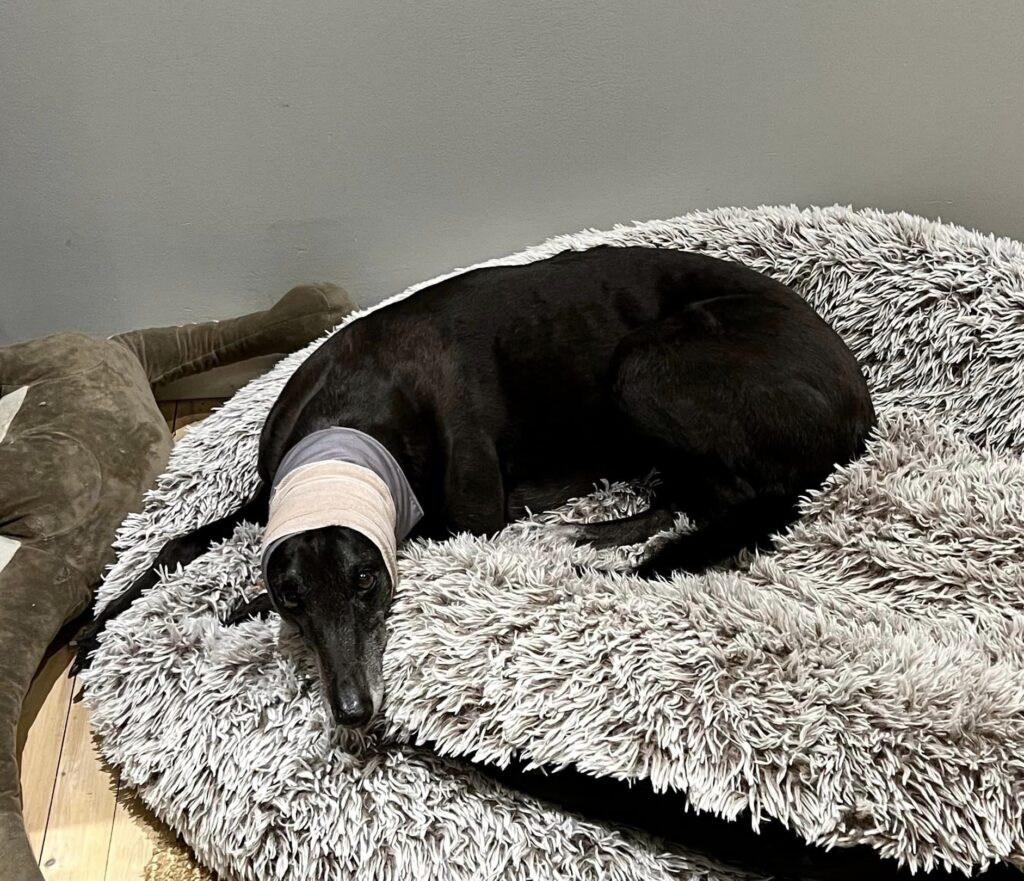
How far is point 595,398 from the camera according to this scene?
6.86 feet

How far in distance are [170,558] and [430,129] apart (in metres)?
1.01

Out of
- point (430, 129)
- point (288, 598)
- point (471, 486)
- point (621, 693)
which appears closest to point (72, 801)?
point (288, 598)

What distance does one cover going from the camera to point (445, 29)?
2277 mm

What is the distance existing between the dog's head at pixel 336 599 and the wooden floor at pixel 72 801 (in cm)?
42

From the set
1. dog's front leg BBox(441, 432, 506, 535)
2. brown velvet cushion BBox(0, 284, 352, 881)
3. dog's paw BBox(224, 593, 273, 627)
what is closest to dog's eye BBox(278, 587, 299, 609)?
dog's paw BBox(224, 593, 273, 627)

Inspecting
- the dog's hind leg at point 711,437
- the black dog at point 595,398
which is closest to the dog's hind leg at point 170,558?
the black dog at point 595,398

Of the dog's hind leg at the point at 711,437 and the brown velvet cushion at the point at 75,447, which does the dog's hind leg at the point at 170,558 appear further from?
the dog's hind leg at the point at 711,437

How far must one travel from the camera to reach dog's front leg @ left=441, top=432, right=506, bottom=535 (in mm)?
1980

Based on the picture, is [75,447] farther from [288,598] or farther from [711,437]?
[711,437]

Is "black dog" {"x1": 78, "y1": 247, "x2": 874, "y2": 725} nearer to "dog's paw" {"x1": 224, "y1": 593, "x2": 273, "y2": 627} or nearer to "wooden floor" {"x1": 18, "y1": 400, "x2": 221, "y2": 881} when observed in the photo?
"dog's paw" {"x1": 224, "y1": 593, "x2": 273, "y2": 627}

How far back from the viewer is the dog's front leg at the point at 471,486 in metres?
1.98

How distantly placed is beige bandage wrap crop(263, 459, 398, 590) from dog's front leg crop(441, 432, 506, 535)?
211 millimetres

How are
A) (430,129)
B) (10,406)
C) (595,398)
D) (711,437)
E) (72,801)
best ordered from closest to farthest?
(72,801) → (711,437) → (595,398) → (10,406) → (430,129)

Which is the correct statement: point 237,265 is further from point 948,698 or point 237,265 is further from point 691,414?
point 948,698
